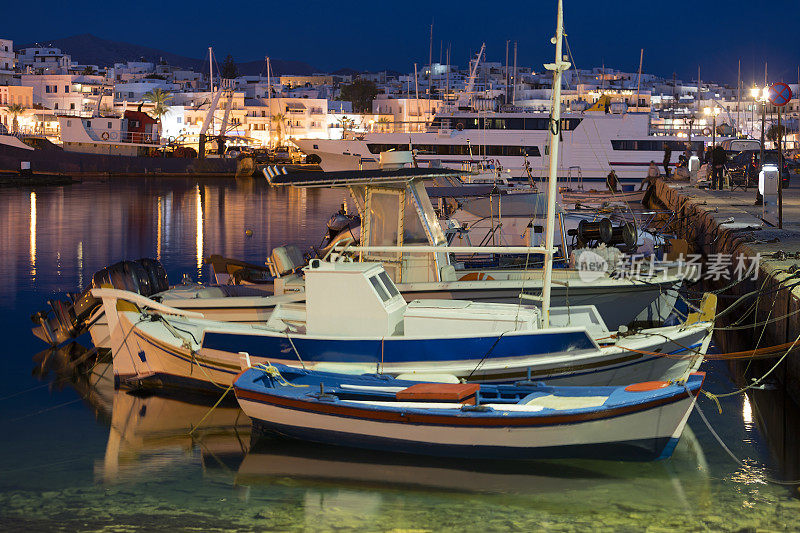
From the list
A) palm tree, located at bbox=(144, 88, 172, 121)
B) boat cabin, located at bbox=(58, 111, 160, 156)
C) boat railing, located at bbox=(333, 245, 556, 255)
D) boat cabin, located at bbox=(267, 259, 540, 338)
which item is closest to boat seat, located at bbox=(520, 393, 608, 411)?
boat cabin, located at bbox=(267, 259, 540, 338)

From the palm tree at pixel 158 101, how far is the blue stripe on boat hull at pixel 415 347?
93.8m

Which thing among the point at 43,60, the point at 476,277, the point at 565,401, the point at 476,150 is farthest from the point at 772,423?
the point at 43,60

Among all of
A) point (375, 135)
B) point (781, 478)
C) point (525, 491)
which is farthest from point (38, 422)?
point (375, 135)

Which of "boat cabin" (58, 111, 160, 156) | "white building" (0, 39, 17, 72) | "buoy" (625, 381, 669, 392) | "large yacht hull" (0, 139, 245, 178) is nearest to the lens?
"buoy" (625, 381, 669, 392)

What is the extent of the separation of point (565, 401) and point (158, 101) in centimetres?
10041

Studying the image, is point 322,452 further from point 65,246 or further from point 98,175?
point 98,175

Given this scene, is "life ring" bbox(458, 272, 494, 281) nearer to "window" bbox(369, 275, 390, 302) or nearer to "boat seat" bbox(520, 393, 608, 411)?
"window" bbox(369, 275, 390, 302)

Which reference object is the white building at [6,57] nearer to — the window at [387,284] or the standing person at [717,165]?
the standing person at [717,165]

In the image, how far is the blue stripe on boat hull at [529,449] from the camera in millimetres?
8930

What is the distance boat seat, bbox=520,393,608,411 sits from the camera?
29.4ft

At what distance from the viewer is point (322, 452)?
9695mm

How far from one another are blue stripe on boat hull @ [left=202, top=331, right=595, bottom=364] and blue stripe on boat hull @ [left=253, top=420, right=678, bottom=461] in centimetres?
122

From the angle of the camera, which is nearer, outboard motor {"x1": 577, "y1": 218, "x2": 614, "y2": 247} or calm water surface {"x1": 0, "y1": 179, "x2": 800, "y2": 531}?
calm water surface {"x1": 0, "y1": 179, "x2": 800, "y2": 531}

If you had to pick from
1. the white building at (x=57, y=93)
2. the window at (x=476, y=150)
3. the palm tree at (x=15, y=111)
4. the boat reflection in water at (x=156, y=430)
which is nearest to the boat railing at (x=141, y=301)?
the boat reflection in water at (x=156, y=430)
